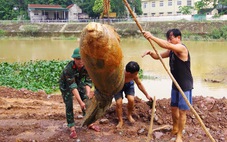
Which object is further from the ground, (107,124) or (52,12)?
(52,12)

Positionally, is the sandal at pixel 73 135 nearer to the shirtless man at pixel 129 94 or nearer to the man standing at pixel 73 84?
the man standing at pixel 73 84

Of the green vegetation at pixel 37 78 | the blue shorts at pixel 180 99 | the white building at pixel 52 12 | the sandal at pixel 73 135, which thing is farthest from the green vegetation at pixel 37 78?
the white building at pixel 52 12

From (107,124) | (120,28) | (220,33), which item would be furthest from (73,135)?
(120,28)

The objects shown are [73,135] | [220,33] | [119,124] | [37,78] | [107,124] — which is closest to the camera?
[73,135]

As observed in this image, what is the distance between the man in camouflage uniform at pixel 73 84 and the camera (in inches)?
153

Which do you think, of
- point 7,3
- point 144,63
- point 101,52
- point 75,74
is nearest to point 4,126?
point 75,74

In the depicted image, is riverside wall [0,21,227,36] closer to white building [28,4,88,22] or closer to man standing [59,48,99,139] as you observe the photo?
white building [28,4,88,22]

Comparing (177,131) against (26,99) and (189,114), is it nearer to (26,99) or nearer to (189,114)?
(189,114)

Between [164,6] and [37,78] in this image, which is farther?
[164,6]

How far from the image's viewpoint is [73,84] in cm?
396

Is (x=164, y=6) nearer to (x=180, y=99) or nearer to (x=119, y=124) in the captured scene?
(x=119, y=124)

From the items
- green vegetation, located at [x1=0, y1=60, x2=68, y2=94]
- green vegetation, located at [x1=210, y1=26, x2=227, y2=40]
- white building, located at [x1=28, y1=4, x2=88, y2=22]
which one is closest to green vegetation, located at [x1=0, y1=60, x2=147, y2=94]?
green vegetation, located at [x1=0, y1=60, x2=68, y2=94]

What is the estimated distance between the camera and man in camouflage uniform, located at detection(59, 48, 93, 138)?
3885 mm

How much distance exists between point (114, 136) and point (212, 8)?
40556 mm
